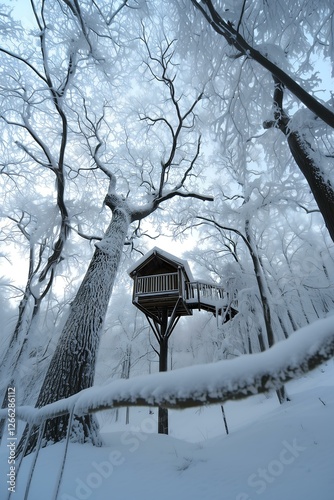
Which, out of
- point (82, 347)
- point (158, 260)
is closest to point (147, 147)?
point (158, 260)

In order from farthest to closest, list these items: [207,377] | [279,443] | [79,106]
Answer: [79,106]
[279,443]
[207,377]

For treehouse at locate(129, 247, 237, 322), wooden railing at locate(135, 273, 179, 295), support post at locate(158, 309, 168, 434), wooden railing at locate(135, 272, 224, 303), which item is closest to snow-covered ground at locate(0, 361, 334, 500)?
support post at locate(158, 309, 168, 434)

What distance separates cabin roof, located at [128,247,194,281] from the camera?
11.0m

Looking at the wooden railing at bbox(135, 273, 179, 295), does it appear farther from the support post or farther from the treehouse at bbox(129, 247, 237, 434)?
the support post

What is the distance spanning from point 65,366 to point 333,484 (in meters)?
3.57

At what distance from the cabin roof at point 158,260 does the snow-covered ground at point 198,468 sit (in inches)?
303

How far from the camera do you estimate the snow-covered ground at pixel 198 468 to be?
219 cm

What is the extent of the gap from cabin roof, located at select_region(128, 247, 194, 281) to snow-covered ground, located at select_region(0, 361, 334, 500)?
770 cm

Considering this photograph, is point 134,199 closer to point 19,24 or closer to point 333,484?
point 19,24

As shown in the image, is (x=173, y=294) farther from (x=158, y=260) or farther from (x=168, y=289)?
(x=158, y=260)

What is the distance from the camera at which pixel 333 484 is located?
7.04ft

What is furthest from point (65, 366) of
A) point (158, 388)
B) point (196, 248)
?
point (196, 248)

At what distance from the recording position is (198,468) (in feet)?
8.75

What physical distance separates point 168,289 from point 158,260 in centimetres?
210
